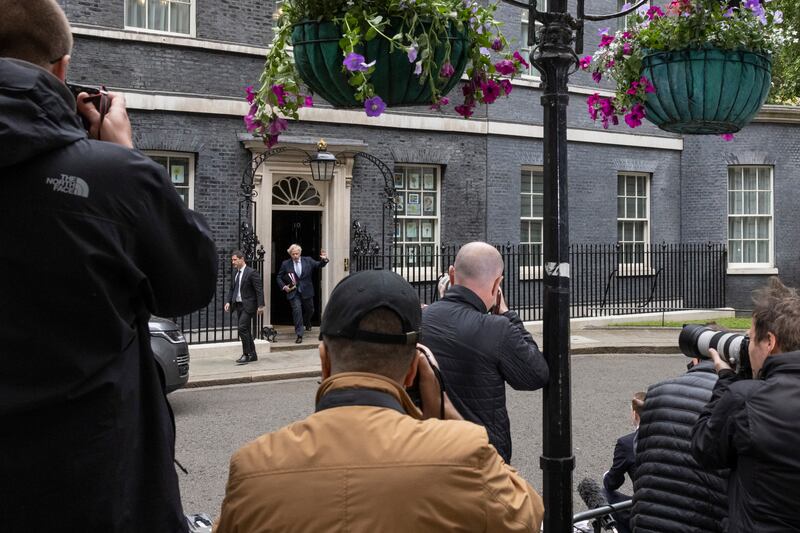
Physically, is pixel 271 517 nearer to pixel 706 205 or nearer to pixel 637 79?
pixel 637 79

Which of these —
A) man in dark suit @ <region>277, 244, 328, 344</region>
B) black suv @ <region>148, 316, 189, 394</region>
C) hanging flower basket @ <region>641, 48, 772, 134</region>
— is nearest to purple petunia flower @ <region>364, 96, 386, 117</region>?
hanging flower basket @ <region>641, 48, 772, 134</region>

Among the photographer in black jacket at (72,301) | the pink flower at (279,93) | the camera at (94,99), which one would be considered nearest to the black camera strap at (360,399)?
the photographer in black jacket at (72,301)

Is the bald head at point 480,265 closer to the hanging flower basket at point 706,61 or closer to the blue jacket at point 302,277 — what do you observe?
the hanging flower basket at point 706,61

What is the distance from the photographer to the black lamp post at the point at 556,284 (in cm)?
276

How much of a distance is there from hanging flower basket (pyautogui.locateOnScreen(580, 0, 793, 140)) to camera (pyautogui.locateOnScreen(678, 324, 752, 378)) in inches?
34.6

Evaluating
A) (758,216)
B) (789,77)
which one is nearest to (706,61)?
(758,216)

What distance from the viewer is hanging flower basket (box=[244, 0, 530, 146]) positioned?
2.67m

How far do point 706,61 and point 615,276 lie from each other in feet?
51.4

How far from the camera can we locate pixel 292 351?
14047 millimetres

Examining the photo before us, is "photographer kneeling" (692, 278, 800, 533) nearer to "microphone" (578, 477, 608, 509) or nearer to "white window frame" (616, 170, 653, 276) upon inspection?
"microphone" (578, 477, 608, 509)

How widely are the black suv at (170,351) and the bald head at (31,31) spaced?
23.4 ft

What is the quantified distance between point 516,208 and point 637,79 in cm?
1414

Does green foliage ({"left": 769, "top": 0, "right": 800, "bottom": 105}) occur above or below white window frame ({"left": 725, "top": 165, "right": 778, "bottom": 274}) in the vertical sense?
above

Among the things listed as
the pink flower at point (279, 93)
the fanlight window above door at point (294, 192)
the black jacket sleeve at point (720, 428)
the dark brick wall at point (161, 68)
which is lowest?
the black jacket sleeve at point (720, 428)
